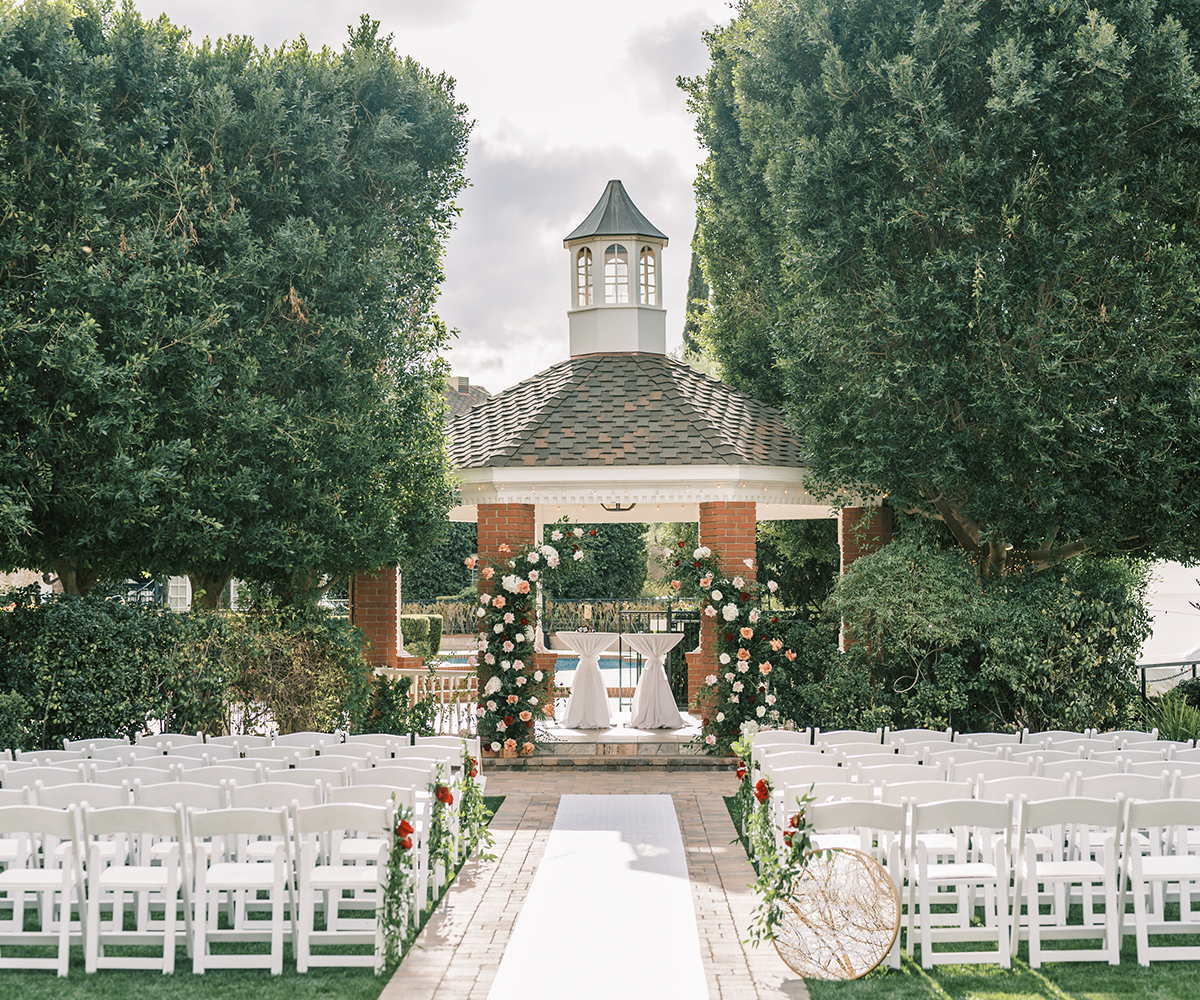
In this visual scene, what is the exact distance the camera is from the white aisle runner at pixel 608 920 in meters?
6.30

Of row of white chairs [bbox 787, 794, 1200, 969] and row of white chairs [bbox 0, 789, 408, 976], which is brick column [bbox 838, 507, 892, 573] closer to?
row of white chairs [bbox 787, 794, 1200, 969]

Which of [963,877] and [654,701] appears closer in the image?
[963,877]

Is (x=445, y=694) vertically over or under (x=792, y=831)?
under

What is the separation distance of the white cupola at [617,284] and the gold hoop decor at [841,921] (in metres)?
12.6

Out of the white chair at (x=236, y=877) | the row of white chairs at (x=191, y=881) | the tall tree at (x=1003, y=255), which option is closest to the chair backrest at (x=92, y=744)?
the row of white chairs at (x=191, y=881)

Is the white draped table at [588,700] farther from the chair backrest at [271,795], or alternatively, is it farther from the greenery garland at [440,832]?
the chair backrest at [271,795]

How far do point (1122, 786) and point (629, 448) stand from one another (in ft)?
28.7

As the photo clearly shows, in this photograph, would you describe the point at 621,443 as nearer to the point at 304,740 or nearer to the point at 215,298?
the point at 215,298

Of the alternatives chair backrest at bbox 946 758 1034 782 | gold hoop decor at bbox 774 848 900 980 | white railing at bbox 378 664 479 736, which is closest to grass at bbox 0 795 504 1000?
gold hoop decor at bbox 774 848 900 980

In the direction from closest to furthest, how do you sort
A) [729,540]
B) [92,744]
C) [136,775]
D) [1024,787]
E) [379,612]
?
[1024,787] → [136,775] → [92,744] → [729,540] → [379,612]

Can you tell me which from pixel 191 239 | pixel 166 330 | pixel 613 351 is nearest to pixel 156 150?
pixel 191 239

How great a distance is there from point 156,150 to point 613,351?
817 cm

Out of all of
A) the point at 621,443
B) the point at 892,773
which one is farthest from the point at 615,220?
the point at 892,773

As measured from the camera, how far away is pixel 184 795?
7223 millimetres
